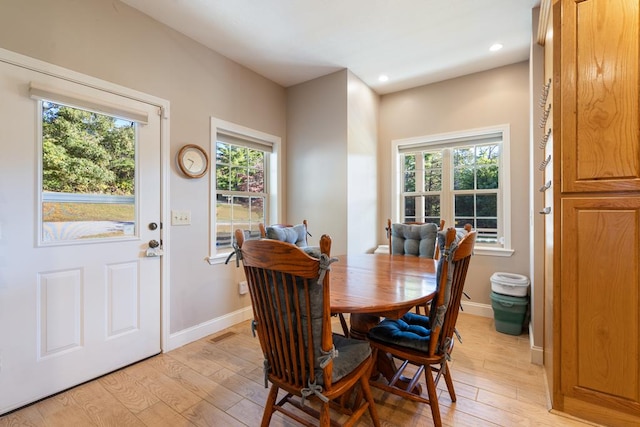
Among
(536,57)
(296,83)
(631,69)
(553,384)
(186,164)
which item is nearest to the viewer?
(631,69)

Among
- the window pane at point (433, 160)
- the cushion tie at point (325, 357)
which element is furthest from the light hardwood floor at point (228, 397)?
the window pane at point (433, 160)

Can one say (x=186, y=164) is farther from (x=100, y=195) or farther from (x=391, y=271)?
(x=391, y=271)

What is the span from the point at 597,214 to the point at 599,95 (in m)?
0.63

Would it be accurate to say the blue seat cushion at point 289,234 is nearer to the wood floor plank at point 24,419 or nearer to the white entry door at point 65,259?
the white entry door at point 65,259

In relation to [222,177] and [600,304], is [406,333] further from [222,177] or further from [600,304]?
[222,177]

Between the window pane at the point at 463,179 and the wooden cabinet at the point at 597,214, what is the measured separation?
1.83 m

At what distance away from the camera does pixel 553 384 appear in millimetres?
1606

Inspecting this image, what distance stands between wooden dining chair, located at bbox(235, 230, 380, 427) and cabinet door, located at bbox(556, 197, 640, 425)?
126 cm

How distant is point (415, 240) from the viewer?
8.53 feet

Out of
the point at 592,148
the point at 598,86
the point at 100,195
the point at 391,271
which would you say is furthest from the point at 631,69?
the point at 100,195

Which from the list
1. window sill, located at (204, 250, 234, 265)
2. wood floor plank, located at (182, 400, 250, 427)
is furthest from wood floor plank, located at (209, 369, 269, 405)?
window sill, located at (204, 250, 234, 265)

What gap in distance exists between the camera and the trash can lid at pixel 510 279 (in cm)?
270

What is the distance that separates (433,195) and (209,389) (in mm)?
3134

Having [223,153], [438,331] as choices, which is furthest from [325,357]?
[223,153]
